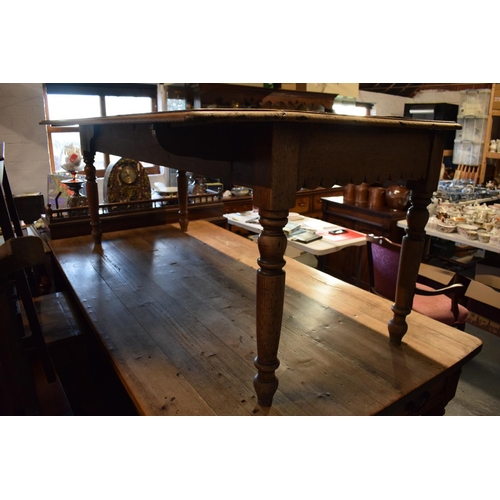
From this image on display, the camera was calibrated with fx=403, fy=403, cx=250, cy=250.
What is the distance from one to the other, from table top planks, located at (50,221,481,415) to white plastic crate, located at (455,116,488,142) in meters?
4.55

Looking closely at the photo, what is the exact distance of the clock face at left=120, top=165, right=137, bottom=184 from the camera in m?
3.15

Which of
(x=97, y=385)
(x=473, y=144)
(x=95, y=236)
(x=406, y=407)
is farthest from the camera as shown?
(x=473, y=144)

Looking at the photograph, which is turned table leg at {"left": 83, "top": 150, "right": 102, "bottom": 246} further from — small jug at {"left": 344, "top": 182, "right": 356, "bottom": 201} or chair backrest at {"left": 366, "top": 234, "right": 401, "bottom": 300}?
small jug at {"left": 344, "top": 182, "right": 356, "bottom": 201}

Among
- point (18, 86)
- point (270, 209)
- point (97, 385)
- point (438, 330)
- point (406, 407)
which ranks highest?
point (18, 86)

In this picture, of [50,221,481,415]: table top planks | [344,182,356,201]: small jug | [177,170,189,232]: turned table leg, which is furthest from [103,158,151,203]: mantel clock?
[344,182,356,201]: small jug

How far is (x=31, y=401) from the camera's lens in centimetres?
108

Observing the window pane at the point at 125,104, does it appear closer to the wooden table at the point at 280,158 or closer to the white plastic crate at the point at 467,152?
the wooden table at the point at 280,158

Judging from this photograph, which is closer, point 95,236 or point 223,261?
point 223,261

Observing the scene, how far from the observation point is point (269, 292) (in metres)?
1.06

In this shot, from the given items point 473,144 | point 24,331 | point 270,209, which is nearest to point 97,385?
point 24,331

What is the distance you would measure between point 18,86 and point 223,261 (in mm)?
3083

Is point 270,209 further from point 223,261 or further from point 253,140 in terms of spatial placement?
point 223,261

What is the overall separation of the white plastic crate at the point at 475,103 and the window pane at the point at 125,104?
439 centimetres

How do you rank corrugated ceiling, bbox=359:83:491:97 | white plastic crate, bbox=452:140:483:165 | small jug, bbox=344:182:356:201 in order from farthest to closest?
corrugated ceiling, bbox=359:83:491:97 → white plastic crate, bbox=452:140:483:165 → small jug, bbox=344:182:356:201
